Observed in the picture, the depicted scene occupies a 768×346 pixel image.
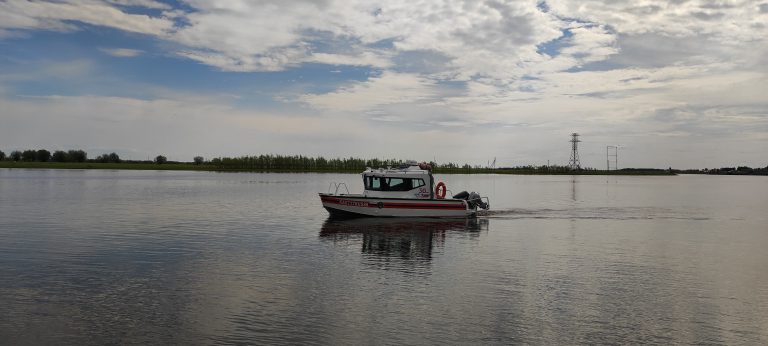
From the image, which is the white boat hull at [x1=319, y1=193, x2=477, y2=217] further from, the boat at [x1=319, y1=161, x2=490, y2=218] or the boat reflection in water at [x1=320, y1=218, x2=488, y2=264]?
the boat reflection in water at [x1=320, y1=218, x2=488, y2=264]

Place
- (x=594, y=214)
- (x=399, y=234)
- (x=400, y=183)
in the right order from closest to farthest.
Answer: (x=399, y=234), (x=400, y=183), (x=594, y=214)

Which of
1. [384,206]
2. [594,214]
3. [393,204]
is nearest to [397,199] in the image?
[393,204]

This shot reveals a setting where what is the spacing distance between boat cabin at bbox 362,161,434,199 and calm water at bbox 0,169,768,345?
4.83m

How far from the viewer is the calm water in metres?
14.6

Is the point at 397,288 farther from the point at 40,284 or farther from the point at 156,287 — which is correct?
the point at 40,284

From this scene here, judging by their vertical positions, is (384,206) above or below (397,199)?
below

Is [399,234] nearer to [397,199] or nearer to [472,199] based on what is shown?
[397,199]

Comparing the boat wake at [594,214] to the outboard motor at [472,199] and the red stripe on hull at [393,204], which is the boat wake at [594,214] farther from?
the red stripe on hull at [393,204]

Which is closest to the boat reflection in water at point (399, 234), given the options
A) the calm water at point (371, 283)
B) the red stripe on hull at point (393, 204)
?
the calm water at point (371, 283)

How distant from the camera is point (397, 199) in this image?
43.4m

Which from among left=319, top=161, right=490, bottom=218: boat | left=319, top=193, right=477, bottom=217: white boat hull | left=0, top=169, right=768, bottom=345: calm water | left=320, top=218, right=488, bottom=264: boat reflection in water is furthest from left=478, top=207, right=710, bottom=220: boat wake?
left=0, top=169, right=768, bottom=345: calm water

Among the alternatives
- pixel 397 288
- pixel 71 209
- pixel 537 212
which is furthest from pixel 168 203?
pixel 397 288

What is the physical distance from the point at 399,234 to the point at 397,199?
801 centimetres

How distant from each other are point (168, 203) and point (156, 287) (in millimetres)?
37927
